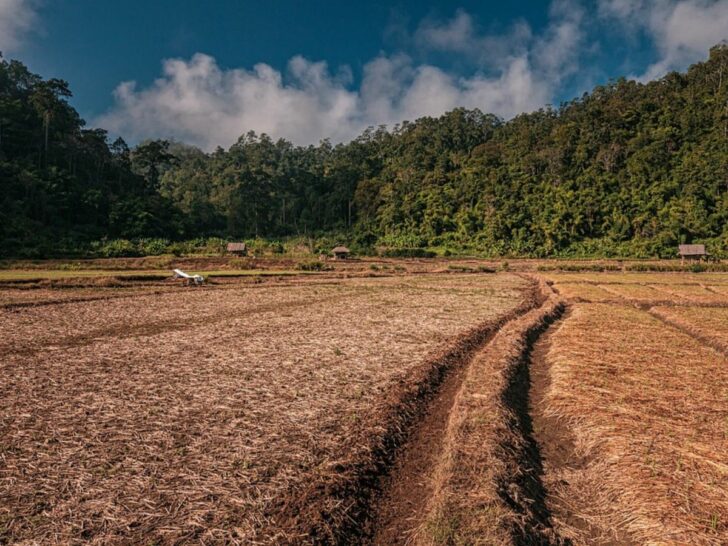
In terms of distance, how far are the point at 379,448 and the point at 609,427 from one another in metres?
3.43

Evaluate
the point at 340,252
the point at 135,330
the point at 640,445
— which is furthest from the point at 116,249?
the point at 640,445

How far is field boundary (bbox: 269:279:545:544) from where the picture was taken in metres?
3.82

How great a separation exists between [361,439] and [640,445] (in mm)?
3720

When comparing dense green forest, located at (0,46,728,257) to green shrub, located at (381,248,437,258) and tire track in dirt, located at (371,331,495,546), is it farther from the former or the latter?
tire track in dirt, located at (371,331,495,546)

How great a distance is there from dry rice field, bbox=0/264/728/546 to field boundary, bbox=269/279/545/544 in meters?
0.02

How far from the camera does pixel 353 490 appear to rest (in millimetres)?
4531

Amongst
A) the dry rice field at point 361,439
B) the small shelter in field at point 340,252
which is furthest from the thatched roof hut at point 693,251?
the dry rice field at point 361,439

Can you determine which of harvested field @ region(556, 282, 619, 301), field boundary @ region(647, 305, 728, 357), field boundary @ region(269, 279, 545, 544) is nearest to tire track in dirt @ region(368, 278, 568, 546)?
field boundary @ region(269, 279, 545, 544)

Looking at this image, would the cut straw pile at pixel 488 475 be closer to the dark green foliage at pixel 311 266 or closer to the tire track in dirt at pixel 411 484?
the tire track in dirt at pixel 411 484

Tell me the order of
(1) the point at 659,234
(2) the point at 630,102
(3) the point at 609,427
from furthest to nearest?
(2) the point at 630,102 < (1) the point at 659,234 < (3) the point at 609,427

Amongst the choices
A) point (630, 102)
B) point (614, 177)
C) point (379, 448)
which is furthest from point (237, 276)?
point (630, 102)

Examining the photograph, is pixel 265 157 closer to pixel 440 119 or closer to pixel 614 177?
pixel 440 119

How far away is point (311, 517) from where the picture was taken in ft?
12.9

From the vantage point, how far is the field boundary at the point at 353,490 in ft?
12.5
